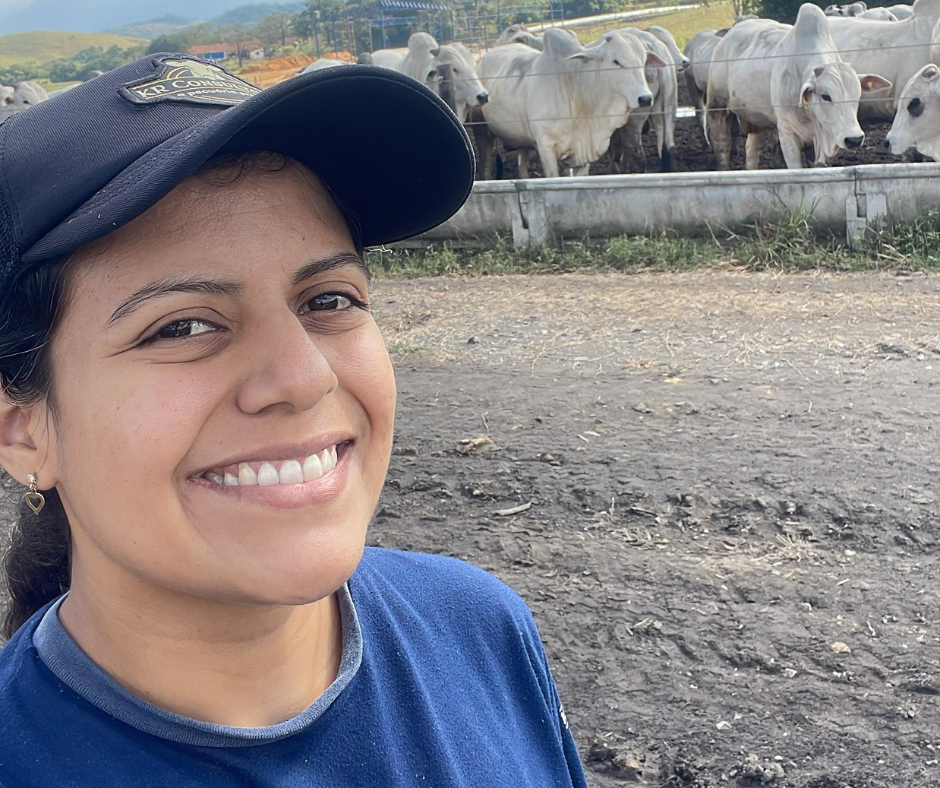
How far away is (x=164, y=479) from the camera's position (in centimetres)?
117

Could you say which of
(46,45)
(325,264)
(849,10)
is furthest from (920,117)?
(46,45)

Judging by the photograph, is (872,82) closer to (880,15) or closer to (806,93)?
(806,93)

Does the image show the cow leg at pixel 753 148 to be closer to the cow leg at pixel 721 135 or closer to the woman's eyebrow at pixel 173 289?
the cow leg at pixel 721 135

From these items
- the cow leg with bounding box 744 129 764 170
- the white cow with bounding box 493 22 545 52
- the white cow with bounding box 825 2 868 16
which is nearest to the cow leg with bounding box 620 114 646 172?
the cow leg with bounding box 744 129 764 170

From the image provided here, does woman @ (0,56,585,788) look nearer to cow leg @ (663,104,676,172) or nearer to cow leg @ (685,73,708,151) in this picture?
cow leg @ (663,104,676,172)

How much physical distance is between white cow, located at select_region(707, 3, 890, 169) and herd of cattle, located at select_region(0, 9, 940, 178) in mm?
15

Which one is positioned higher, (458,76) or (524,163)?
(458,76)

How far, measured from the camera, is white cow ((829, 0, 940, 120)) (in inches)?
442

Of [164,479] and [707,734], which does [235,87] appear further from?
[707,734]

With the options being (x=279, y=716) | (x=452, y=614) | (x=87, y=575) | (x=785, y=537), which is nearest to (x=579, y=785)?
(x=452, y=614)

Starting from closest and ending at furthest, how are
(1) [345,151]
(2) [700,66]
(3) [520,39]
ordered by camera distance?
(1) [345,151] → (2) [700,66] → (3) [520,39]

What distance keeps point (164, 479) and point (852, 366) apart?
503 centimetres

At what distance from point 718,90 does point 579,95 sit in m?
2.05

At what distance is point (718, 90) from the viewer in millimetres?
12742
